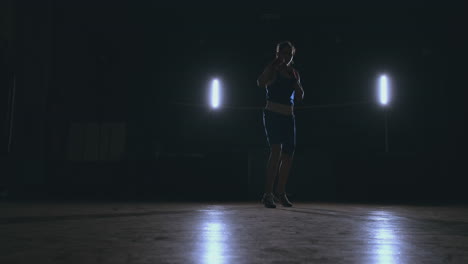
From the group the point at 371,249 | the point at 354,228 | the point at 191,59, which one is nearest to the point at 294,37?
the point at 191,59

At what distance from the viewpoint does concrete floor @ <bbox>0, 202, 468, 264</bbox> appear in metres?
1.00

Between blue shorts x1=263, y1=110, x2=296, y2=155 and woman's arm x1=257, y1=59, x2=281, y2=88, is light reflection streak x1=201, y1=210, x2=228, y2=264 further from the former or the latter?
woman's arm x1=257, y1=59, x2=281, y2=88

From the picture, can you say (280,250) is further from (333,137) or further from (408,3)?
(408,3)

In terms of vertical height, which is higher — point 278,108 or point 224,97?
point 224,97

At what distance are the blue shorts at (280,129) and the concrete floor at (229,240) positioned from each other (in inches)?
41.0

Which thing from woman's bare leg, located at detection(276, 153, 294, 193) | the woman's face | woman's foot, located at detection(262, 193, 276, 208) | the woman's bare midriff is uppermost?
the woman's face

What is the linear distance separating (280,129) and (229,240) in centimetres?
166

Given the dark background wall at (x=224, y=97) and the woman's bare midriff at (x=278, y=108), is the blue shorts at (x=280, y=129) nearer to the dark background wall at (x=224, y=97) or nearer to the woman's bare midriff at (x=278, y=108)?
the woman's bare midriff at (x=278, y=108)

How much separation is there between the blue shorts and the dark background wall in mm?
1362

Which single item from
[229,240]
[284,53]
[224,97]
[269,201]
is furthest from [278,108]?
[224,97]

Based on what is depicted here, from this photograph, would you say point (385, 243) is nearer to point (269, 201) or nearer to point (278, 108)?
point (269, 201)

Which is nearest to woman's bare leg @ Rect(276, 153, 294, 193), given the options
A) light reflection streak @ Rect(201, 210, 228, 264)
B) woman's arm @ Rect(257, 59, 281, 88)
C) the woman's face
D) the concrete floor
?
woman's arm @ Rect(257, 59, 281, 88)

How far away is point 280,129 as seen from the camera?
2.84 metres

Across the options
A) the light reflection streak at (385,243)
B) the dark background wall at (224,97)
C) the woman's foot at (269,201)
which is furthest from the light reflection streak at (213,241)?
the dark background wall at (224,97)
